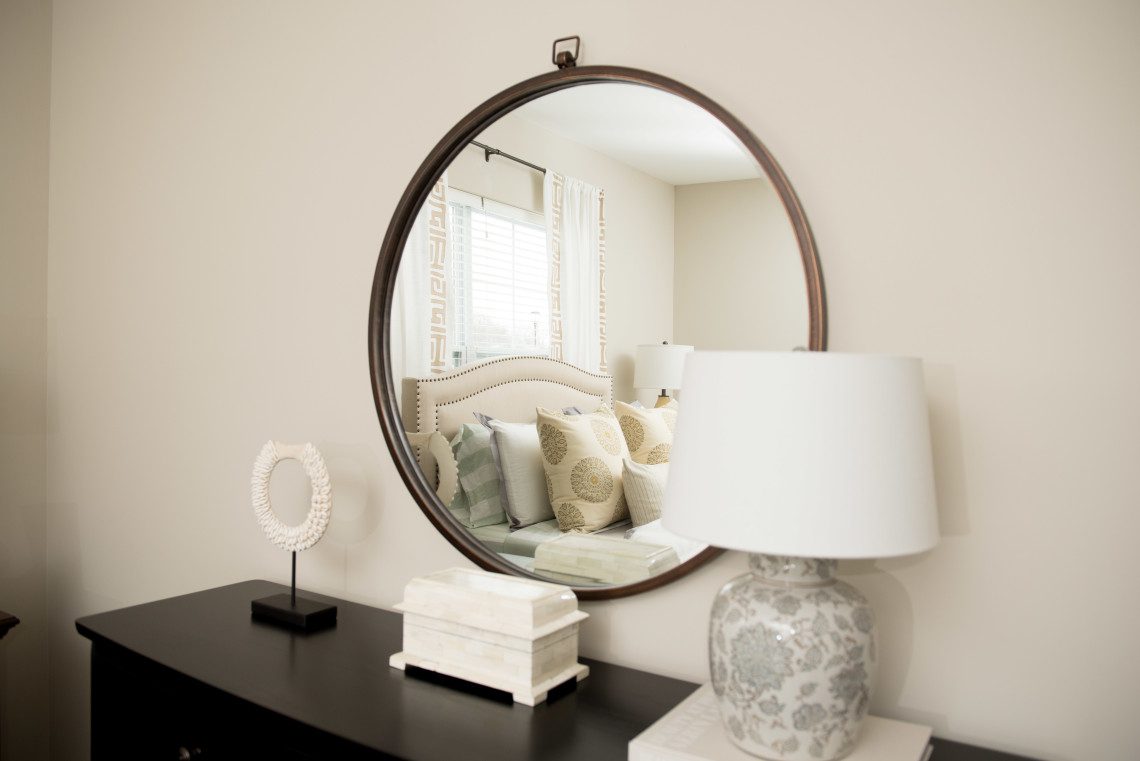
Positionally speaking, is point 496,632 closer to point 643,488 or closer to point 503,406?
point 643,488

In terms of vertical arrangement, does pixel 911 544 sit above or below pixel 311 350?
below

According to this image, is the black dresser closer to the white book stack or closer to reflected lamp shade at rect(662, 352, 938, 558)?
the white book stack

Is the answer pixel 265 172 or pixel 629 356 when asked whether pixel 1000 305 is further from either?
pixel 265 172

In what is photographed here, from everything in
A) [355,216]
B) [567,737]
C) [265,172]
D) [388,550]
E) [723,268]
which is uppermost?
[265,172]

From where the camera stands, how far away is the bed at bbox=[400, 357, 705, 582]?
1.39 m

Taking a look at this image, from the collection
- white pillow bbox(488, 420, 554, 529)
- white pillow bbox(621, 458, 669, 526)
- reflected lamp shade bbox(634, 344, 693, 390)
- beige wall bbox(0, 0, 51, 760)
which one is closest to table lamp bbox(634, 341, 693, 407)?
reflected lamp shade bbox(634, 344, 693, 390)

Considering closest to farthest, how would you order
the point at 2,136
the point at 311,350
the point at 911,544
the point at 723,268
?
the point at 911,544 < the point at 723,268 < the point at 311,350 < the point at 2,136

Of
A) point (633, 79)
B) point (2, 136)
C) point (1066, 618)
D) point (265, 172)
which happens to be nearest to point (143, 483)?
point (265, 172)

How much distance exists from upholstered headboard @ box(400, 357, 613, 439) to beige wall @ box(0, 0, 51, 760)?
1.52m

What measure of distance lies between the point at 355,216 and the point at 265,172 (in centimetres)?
35

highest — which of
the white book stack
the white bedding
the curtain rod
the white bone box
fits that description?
the curtain rod

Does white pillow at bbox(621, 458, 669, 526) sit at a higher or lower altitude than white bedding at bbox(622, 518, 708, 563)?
higher

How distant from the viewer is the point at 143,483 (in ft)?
7.32

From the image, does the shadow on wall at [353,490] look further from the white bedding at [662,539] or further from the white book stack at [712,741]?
the white book stack at [712,741]
